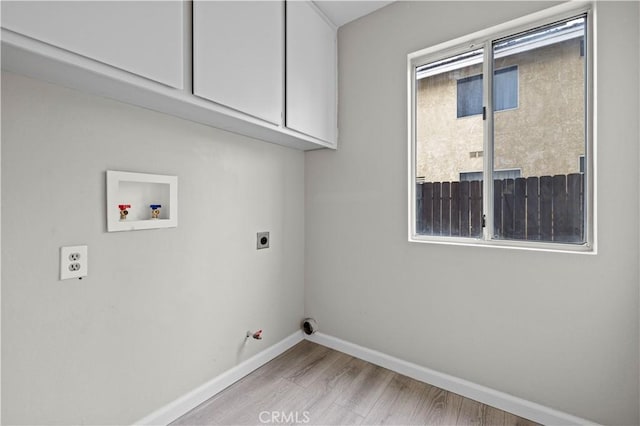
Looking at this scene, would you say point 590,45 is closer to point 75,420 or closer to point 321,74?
point 321,74

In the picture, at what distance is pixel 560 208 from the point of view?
58.2 inches

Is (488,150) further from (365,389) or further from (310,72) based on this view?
(365,389)

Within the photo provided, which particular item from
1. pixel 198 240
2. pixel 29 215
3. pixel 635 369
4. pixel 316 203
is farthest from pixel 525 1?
pixel 29 215

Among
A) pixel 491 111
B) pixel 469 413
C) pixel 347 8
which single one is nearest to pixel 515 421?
pixel 469 413

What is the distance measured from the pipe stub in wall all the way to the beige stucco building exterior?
141cm

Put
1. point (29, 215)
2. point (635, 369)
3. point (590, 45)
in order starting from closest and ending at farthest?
point (29, 215)
point (635, 369)
point (590, 45)

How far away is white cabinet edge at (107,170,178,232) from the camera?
1.23 m

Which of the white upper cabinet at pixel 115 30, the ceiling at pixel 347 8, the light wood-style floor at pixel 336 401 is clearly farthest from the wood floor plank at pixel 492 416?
the ceiling at pixel 347 8

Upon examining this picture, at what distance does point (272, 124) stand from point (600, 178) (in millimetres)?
1684

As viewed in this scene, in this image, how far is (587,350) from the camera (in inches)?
53.4

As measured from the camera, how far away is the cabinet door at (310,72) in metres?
1.75

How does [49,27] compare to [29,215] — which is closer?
[49,27]

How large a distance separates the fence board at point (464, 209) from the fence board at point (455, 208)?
18 mm

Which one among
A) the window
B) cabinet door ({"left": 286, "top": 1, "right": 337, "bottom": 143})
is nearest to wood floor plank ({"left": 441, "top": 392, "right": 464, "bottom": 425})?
the window
